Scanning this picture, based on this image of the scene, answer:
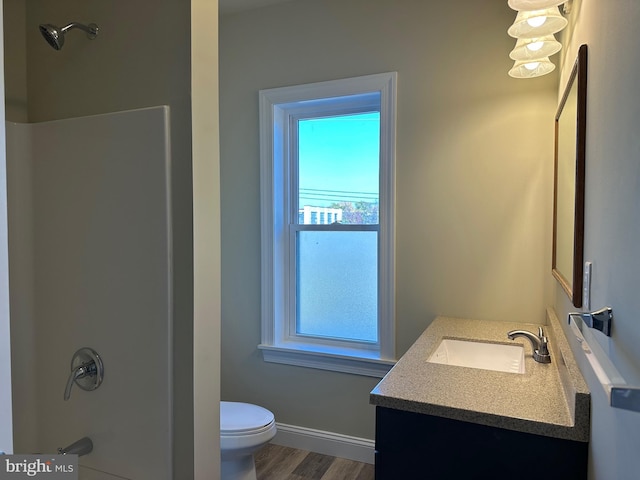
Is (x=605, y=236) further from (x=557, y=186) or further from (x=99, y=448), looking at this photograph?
(x=99, y=448)

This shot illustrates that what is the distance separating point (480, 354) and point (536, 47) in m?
1.27

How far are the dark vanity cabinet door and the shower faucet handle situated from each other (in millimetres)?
878

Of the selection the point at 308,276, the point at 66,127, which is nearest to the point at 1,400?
the point at 66,127

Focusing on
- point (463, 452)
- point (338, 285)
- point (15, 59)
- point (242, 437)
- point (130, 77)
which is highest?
point (15, 59)

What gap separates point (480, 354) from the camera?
192cm

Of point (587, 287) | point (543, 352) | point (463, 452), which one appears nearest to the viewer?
point (587, 287)

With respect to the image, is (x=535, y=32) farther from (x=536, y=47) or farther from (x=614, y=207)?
(x=614, y=207)

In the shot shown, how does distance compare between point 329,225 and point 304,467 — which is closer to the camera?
point 304,467

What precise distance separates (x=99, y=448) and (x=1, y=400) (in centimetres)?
94

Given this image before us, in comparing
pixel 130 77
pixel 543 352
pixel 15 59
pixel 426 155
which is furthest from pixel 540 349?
pixel 15 59

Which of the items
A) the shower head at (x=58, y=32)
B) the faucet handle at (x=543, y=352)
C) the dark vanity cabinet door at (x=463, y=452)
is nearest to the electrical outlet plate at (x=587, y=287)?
the dark vanity cabinet door at (x=463, y=452)

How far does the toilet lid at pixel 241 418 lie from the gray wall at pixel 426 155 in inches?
21.0

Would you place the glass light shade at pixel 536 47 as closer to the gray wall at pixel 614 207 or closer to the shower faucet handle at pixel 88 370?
the gray wall at pixel 614 207

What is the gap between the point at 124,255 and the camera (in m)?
1.32
